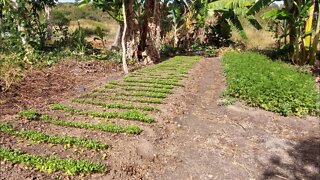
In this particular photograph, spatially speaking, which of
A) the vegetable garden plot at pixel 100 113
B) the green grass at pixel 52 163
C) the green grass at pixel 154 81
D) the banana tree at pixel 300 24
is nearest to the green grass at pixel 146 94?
the vegetable garden plot at pixel 100 113

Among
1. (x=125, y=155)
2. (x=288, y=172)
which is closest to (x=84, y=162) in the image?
(x=125, y=155)

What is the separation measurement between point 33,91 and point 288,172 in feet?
19.9

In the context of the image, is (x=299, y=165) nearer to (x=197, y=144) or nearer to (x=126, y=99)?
(x=197, y=144)

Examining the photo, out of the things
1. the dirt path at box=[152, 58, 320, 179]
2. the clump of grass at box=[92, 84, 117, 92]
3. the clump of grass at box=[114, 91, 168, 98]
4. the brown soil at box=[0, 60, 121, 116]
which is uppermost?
the brown soil at box=[0, 60, 121, 116]

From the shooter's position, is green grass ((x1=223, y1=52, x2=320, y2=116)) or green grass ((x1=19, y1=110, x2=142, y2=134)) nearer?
green grass ((x1=19, y1=110, x2=142, y2=134))

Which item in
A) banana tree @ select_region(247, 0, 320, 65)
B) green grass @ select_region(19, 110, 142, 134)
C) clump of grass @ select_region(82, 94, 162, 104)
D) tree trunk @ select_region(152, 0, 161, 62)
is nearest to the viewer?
green grass @ select_region(19, 110, 142, 134)

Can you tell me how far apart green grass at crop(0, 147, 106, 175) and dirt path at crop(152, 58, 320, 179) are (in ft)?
3.16

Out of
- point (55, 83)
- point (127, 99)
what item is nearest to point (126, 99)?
point (127, 99)

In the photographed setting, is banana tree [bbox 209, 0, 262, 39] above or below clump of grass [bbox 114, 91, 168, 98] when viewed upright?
above

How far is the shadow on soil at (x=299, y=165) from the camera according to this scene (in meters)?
5.01

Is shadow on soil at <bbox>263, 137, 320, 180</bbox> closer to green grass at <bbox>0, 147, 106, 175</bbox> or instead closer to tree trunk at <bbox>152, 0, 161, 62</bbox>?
green grass at <bbox>0, 147, 106, 175</bbox>

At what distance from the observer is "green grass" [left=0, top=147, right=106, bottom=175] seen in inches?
171

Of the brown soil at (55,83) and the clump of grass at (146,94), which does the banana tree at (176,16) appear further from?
the clump of grass at (146,94)

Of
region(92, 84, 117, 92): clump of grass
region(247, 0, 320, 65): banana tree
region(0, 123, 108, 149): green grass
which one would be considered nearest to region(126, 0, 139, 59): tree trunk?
region(92, 84, 117, 92): clump of grass
